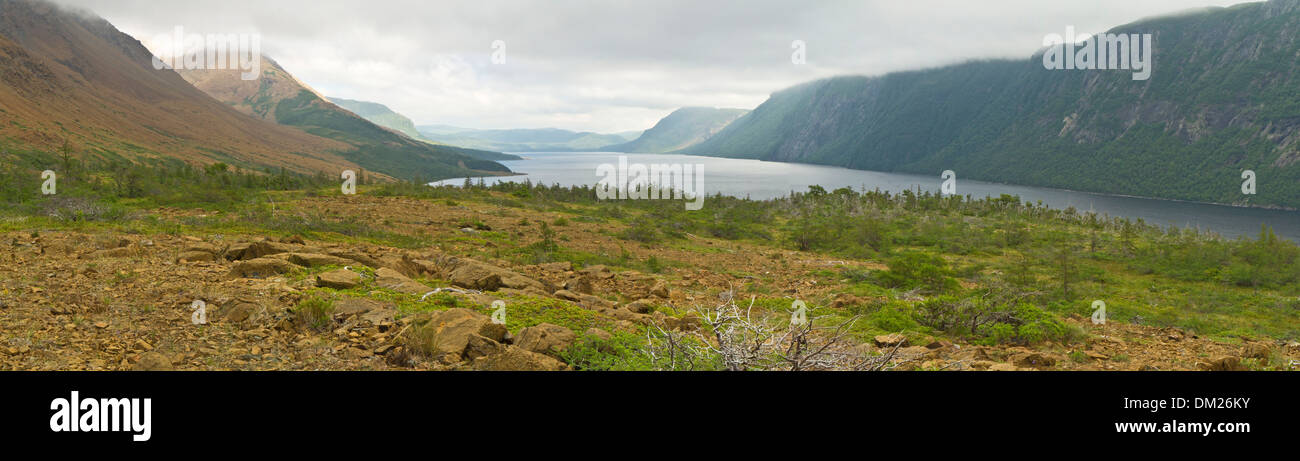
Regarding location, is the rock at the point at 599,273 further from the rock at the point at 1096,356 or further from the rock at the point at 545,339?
the rock at the point at 1096,356

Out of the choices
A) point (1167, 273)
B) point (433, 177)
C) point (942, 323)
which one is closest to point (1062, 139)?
point (433, 177)

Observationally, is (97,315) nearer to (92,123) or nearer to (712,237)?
(712,237)

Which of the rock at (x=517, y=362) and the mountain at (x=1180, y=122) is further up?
the mountain at (x=1180, y=122)

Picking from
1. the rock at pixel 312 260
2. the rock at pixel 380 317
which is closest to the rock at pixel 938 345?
the rock at pixel 380 317

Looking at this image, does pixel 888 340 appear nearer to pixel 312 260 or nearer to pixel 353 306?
pixel 353 306

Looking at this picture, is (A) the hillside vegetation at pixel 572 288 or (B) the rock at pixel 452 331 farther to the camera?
(A) the hillside vegetation at pixel 572 288

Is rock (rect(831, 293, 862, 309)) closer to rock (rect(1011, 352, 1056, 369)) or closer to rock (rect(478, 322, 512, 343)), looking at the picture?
rock (rect(1011, 352, 1056, 369))
